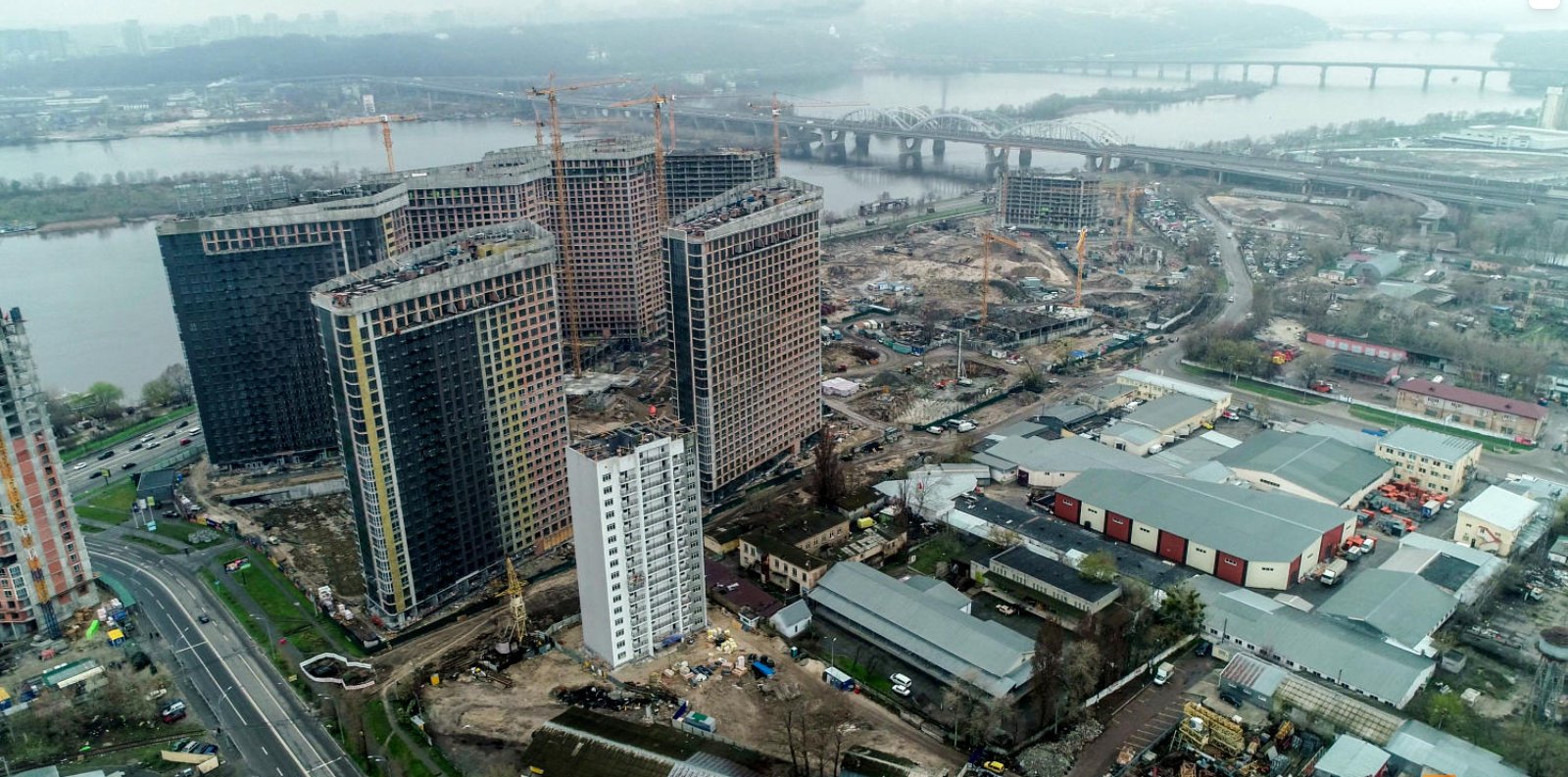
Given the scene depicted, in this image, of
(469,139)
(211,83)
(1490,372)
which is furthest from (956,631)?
(211,83)

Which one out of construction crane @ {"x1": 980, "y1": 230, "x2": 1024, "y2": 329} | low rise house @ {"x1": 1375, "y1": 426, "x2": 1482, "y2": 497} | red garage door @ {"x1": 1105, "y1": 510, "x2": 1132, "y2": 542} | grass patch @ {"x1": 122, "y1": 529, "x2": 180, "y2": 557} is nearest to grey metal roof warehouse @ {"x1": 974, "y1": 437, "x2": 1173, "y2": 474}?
red garage door @ {"x1": 1105, "y1": 510, "x2": 1132, "y2": 542}

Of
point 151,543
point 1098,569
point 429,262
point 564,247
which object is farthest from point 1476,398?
point 151,543

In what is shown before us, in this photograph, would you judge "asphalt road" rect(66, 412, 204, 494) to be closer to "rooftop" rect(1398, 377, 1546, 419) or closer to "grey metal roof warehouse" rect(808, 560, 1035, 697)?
"grey metal roof warehouse" rect(808, 560, 1035, 697)

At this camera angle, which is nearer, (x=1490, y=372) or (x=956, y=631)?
(x=956, y=631)

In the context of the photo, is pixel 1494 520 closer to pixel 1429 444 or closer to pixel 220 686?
pixel 1429 444

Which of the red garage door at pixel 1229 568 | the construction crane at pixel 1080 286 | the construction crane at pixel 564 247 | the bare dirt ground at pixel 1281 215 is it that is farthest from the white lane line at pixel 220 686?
the bare dirt ground at pixel 1281 215

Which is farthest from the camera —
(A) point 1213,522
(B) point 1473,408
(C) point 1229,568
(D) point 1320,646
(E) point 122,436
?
(E) point 122,436

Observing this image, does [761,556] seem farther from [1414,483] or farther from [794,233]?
[1414,483]
